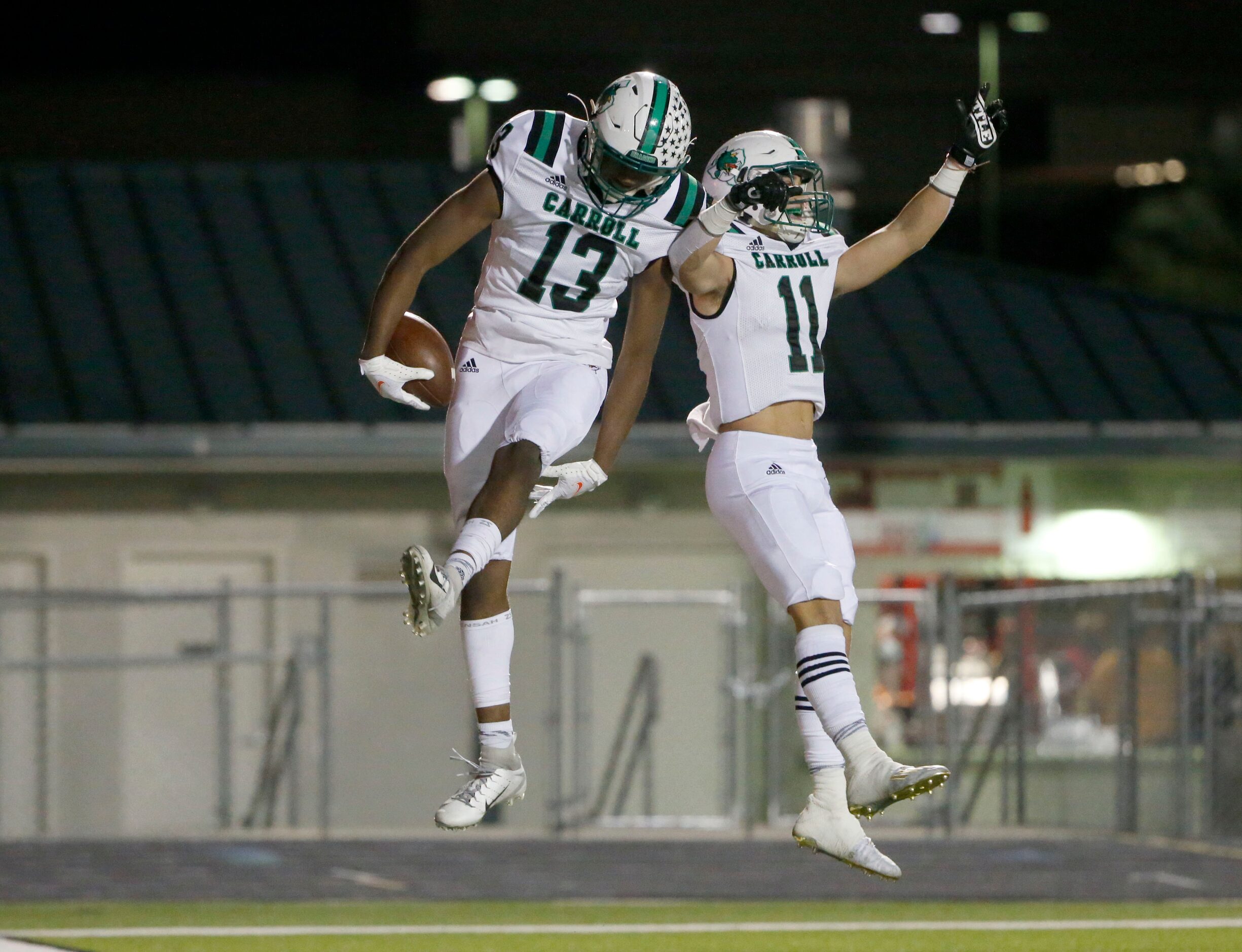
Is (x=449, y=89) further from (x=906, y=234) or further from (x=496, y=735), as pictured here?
(x=496, y=735)

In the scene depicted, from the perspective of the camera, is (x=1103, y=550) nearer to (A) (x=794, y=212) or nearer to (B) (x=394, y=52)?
(A) (x=794, y=212)

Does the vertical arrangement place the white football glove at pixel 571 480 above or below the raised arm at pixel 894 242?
below

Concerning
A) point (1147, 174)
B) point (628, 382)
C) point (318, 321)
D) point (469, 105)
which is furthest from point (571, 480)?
point (1147, 174)

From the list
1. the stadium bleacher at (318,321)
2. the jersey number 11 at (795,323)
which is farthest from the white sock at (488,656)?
the stadium bleacher at (318,321)

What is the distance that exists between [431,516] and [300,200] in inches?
125

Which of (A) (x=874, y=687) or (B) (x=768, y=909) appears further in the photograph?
(A) (x=874, y=687)

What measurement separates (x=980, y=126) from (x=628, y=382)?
54.2 inches

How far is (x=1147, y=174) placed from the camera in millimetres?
39719

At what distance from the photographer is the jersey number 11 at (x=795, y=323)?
267 inches

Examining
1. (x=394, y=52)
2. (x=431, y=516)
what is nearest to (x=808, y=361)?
(x=431, y=516)

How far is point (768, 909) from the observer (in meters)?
12.0

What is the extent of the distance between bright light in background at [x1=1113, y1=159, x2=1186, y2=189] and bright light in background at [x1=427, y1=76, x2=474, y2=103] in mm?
15591

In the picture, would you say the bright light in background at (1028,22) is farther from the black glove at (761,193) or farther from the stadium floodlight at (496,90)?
the black glove at (761,193)

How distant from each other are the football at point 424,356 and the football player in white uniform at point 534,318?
0.25 feet
